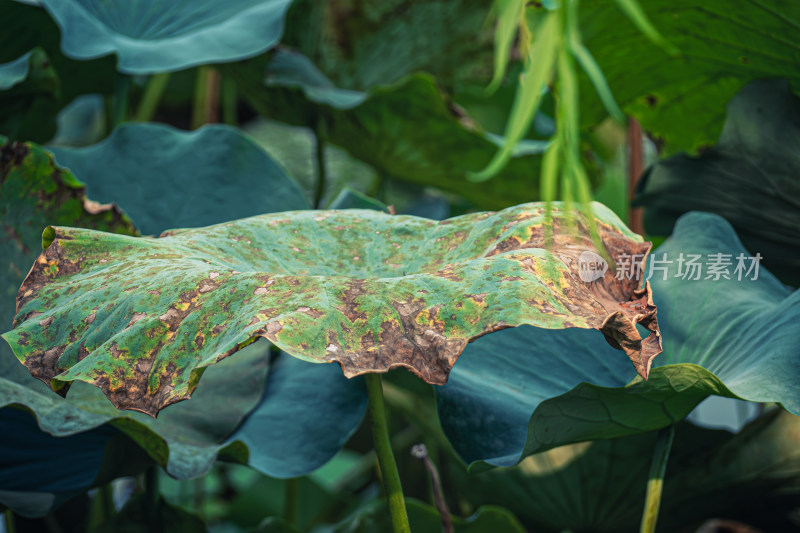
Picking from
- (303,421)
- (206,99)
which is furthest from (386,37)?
(303,421)

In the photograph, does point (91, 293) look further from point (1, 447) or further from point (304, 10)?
point (304, 10)

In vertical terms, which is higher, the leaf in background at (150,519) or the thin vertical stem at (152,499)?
the thin vertical stem at (152,499)

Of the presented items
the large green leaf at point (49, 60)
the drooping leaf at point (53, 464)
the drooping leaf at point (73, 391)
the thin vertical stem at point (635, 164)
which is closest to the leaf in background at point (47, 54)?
the large green leaf at point (49, 60)

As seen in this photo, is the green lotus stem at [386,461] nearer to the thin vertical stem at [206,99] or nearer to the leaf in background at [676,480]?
the leaf in background at [676,480]

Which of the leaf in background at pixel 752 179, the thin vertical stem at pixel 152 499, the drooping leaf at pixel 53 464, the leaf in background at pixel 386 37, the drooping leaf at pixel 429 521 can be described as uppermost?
the leaf in background at pixel 752 179

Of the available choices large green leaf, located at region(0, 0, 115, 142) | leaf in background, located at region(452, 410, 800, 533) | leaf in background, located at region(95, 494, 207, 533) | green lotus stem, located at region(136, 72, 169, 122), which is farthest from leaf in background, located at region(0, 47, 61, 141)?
leaf in background, located at region(452, 410, 800, 533)

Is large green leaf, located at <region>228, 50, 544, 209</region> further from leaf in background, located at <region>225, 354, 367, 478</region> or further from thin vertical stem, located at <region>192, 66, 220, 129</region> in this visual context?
leaf in background, located at <region>225, 354, 367, 478</region>
